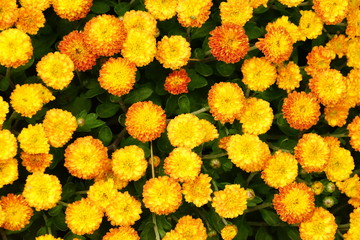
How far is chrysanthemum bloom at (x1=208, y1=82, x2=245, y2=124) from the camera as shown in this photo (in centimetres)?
164

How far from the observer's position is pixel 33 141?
1557 millimetres

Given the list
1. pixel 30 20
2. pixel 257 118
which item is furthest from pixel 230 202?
pixel 30 20

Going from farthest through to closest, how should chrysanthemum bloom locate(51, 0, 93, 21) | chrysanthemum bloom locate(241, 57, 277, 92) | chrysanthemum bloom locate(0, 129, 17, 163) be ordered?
chrysanthemum bloom locate(241, 57, 277, 92)
chrysanthemum bloom locate(51, 0, 93, 21)
chrysanthemum bloom locate(0, 129, 17, 163)

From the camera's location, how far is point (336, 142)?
1.79 metres

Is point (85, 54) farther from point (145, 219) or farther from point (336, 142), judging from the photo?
point (336, 142)

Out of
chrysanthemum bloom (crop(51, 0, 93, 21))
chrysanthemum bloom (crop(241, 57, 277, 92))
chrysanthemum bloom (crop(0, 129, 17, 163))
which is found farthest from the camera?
chrysanthemum bloom (crop(241, 57, 277, 92))

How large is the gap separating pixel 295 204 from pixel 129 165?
22.8 inches

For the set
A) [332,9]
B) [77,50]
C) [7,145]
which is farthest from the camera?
[332,9]

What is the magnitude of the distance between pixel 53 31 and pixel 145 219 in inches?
31.4

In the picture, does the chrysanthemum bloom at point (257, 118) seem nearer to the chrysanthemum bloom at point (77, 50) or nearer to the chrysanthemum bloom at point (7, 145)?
the chrysanthemum bloom at point (77, 50)

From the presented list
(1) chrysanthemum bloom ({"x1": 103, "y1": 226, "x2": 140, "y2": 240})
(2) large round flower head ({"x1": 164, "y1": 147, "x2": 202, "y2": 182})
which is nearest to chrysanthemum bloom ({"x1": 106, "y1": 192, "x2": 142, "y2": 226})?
(1) chrysanthemum bloom ({"x1": 103, "y1": 226, "x2": 140, "y2": 240})

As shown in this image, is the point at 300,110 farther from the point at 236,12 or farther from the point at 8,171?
the point at 8,171

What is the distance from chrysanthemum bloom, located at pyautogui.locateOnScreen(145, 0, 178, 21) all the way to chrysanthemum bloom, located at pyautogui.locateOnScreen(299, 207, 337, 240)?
0.88 m

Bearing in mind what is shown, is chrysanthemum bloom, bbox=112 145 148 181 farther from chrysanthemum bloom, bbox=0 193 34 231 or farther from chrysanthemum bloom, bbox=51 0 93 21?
chrysanthemum bloom, bbox=51 0 93 21
